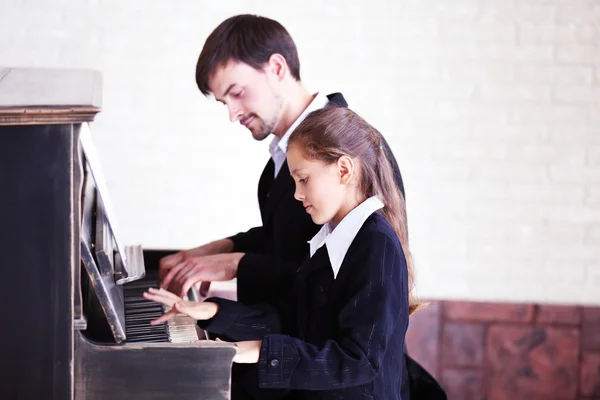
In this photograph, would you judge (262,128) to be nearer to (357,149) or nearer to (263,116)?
(263,116)

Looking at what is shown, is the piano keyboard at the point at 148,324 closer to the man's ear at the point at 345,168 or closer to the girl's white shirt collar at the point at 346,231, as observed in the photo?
the girl's white shirt collar at the point at 346,231

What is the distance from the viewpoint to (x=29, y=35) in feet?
11.3

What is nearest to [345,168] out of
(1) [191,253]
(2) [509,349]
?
(1) [191,253]

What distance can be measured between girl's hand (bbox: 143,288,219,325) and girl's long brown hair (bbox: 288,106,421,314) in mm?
398

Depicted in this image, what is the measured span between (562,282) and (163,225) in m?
1.75

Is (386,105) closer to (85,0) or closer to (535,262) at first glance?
(535,262)

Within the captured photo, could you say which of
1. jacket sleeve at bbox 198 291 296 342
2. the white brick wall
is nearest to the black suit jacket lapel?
jacket sleeve at bbox 198 291 296 342

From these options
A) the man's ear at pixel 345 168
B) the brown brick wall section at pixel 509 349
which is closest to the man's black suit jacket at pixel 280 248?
the man's ear at pixel 345 168

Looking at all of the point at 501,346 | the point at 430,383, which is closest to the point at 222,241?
the point at 430,383

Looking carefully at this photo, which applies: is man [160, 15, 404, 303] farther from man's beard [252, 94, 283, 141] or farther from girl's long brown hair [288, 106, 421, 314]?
girl's long brown hair [288, 106, 421, 314]

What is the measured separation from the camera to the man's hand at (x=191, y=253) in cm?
238

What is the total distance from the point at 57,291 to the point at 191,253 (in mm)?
1000

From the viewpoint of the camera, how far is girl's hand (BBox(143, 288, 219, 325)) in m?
1.73

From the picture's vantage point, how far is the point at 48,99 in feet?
5.07
